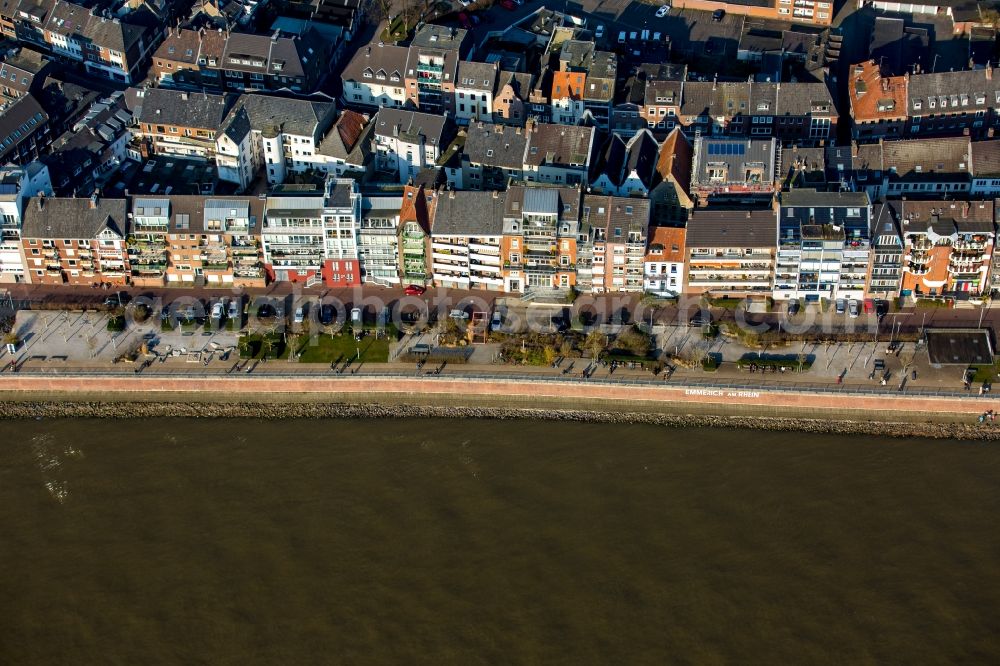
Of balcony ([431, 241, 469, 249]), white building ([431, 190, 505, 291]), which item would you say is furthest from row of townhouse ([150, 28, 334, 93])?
balcony ([431, 241, 469, 249])

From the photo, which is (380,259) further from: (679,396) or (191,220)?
(679,396)

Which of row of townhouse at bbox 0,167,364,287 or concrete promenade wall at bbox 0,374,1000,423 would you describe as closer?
concrete promenade wall at bbox 0,374,1000,423

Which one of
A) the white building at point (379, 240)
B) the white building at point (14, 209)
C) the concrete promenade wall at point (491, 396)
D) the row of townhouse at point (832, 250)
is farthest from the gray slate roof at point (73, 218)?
the row of townhouse at point (832, 250)

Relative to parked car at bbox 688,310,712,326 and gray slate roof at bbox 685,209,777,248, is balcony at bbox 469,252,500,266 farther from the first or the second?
parked car at bbox 688,310,712,326

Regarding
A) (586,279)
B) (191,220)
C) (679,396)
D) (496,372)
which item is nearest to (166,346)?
(191,220)

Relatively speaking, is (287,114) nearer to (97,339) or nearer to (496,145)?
(496,145)

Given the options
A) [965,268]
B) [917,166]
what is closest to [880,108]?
[917,166]

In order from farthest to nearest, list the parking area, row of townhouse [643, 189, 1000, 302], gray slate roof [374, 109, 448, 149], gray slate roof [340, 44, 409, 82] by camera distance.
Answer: gray slate roof [340, 44, 409, 82]
gray slate roof [374, 109, 448, 149]
the parking area
row of townhouse [643, 189, 1000, 302]
